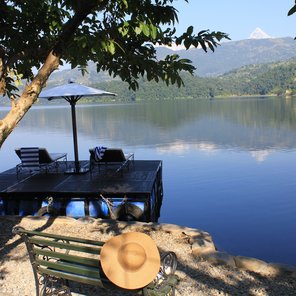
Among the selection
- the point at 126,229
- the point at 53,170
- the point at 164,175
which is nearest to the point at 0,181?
the point at 53,170

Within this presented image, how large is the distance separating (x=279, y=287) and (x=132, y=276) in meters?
2.43

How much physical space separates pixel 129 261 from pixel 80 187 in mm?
7570

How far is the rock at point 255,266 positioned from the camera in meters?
5.89

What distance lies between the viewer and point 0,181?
43.0ft

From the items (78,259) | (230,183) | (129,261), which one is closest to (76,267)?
(78,259)

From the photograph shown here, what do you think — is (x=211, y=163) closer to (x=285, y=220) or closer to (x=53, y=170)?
(x=285, y=220)

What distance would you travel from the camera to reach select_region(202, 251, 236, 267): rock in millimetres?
6180

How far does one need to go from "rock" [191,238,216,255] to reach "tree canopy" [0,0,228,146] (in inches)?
115

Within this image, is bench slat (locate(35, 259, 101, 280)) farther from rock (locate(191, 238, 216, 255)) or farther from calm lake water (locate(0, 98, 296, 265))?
calm lake water (locate(0, 98, 296, 265))

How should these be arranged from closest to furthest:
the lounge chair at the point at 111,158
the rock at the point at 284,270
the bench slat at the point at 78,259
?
the bench slat at the point at 78,259 < the rock at the point at 284,270 < the lounge chair at the point at 111,158

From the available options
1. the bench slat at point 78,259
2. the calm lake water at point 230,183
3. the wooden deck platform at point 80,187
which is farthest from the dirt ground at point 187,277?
the calm lake water at point 230,183

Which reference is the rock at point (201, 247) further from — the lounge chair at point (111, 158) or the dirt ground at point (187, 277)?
the lounge chair at point (111, 158)

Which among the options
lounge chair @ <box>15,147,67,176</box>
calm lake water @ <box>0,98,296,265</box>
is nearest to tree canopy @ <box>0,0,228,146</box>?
lounge chair @ <box>15,147,67,176</box>

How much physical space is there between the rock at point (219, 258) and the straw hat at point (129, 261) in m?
2.21
